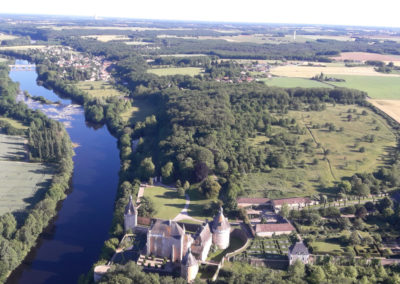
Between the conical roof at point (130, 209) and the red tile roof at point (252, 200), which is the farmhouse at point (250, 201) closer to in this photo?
Answer: the red tile roof at point (252, 200)

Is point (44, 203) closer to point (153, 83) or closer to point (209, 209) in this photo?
point (209, 209)

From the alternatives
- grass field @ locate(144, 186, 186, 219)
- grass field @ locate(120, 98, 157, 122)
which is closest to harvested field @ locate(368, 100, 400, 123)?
grass field @ locate(120, 98, 157, 122)

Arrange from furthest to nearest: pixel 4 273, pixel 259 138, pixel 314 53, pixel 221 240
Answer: pixel 314 53 < pixel 259 138 < pixel 221 240 < pixel 4 273

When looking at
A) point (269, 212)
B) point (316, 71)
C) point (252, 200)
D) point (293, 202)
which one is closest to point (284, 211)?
point (269, 212)

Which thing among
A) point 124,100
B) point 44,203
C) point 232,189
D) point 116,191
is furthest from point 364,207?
point 124,100

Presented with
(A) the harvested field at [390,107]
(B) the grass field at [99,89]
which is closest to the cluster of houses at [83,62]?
(B) the grass field at [99,89]

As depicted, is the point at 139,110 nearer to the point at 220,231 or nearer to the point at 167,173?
the point at 167,173
